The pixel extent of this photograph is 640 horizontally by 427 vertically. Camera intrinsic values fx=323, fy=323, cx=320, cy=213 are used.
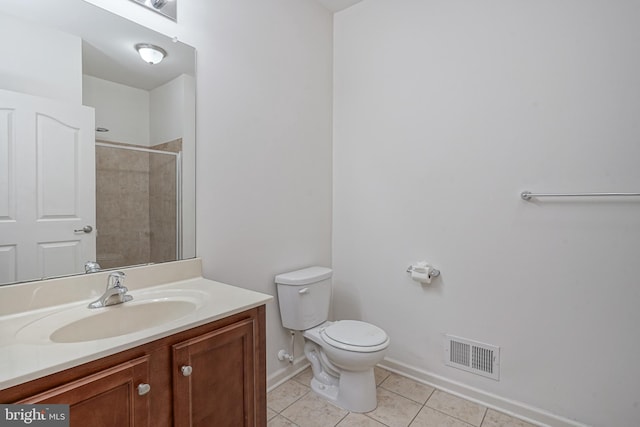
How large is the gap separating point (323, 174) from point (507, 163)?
1.18m

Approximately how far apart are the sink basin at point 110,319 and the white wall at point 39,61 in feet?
2.54

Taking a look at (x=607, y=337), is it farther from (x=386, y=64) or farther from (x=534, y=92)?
(x=386, y=64)

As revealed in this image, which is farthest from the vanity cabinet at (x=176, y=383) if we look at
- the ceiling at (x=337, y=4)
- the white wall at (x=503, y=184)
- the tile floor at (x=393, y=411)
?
the ceiling at (x=337, y=4)

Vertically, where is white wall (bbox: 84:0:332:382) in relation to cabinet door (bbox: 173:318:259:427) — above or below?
above

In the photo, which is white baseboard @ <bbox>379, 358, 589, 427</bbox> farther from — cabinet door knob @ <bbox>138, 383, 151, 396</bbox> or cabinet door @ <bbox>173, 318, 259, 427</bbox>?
cabinet door knob @ <bbox>138, 383, 151, 396</bbox>

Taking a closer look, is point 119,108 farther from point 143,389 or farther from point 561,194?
point 561,194

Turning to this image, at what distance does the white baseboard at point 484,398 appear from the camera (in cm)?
166

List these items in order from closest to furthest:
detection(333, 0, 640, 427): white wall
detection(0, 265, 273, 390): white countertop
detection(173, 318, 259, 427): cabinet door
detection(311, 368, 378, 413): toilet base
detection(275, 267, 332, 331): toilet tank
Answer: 1. detection(0, 265, 273, 390): white countertop
2. detection(173, 318, 259, 427): cabinet door
3. detection(333, 0, 640, 427): white wall
4. detection(311, 368, 378, 413): toilet base
5. detection(275, 267, 332, 331): toilet tank

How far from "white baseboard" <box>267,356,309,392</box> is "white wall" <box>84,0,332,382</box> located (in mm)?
55

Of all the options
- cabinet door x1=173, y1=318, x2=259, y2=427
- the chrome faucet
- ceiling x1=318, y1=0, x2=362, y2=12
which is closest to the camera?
cabinet door x1=173, y1=318, x2=259, y2=427

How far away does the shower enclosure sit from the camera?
130 centimetres

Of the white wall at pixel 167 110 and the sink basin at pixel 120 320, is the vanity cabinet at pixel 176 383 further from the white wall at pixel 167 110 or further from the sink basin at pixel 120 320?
the white wall at pixel 167 110

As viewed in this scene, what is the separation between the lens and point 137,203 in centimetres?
141

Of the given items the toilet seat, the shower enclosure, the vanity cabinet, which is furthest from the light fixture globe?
the toilet seat
